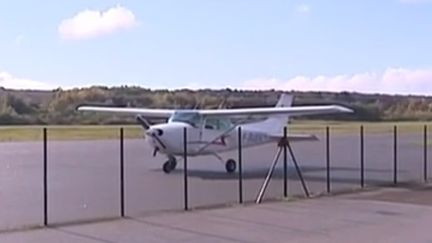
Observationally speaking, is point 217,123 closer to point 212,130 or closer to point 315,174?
point 212,130

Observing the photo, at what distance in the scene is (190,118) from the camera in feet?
107

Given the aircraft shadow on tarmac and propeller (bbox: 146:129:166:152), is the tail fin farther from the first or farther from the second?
propeller (bbox: 146:129:166:152)

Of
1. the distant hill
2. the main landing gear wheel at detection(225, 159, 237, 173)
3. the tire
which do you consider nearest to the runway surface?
the tire

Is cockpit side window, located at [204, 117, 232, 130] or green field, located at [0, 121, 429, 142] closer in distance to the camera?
cockpit side window, located at [204, 117, 232, 130]

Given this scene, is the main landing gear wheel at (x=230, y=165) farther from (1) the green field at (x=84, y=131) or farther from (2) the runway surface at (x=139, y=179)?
(1) the green field at (x=84, y=131)

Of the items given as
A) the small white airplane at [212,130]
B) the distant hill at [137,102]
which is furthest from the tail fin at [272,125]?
the distant hill at [137,102]

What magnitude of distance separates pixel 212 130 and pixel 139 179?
5669 millimetres

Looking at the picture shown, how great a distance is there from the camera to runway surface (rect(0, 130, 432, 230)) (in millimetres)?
19752

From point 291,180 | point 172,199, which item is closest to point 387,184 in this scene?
point 291,180

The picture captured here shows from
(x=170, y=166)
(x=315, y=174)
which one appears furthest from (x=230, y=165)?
(x=315, y=174)

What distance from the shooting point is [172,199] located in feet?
71.3

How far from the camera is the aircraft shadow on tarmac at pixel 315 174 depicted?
91.5 feet

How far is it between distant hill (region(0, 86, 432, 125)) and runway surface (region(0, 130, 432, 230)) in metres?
48.8

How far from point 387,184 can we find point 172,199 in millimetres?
6354
